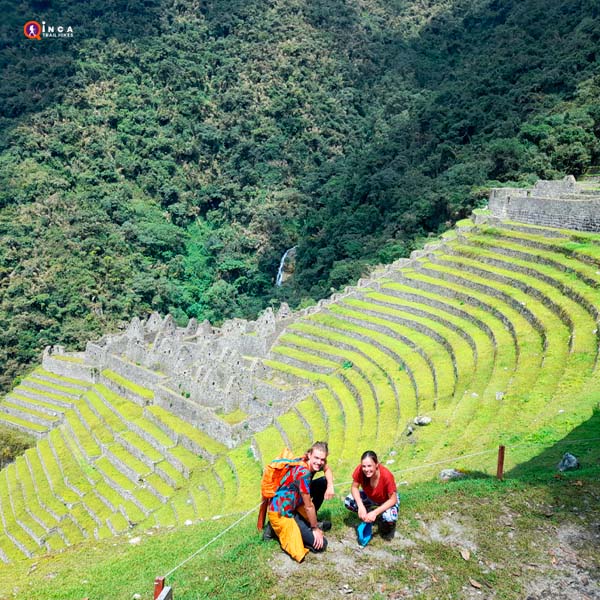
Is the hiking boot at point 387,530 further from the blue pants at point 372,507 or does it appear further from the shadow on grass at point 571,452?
the shadow on grass at point 571,452

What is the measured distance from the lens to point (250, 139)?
61188mm

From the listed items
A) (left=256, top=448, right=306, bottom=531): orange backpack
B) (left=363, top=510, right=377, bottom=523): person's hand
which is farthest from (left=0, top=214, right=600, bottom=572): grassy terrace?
(left=256, top=448, right=306, bottom=531): orange backpack

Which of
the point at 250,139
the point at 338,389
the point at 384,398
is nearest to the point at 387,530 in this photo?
the point at 384,398

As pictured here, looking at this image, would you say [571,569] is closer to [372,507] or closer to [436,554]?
[436,554]

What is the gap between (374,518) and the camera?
564cm

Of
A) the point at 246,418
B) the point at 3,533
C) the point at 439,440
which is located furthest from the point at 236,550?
the point at 3,533

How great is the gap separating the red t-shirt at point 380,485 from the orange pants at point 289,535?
0.81m

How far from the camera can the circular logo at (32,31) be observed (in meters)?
63.5

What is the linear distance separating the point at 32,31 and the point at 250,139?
28.6 metres

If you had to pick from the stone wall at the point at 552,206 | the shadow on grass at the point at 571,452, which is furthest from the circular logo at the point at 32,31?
the shadow on grass at the point at 571,452

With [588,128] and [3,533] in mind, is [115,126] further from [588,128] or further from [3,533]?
[3,533]

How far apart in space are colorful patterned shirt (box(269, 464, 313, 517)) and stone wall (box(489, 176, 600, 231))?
581 inches

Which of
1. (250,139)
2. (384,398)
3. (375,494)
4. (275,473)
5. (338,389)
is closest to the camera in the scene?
(275,473)

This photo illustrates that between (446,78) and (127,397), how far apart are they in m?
52.6
